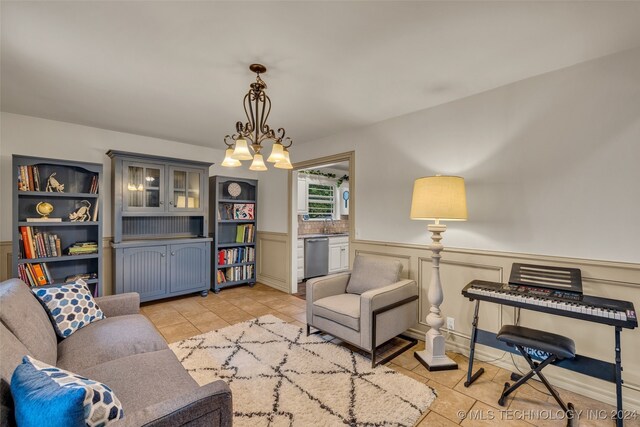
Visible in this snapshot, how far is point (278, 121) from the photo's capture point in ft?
11.1

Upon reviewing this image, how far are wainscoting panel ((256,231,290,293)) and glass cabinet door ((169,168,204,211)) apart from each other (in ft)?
4.05

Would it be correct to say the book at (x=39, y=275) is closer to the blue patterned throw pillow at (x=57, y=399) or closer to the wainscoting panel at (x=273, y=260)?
the wainscoting panel at (x=273, y=260)

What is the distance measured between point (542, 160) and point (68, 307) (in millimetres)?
3643

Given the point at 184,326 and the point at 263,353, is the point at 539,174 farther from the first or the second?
the point at 184,326

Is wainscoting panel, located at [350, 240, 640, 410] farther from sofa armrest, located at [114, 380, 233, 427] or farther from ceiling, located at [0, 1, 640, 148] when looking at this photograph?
sofa armrest, located at [114, 380, 233, 427]

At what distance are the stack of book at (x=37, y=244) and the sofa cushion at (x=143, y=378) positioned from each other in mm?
2450

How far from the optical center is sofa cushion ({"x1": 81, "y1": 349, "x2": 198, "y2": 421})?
1303mm

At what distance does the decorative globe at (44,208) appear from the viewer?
3242mm

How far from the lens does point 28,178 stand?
3.06m

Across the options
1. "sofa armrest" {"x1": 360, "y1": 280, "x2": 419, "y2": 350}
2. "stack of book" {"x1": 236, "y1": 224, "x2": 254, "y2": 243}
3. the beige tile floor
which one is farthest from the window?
"sofa armrest" {"x1": 360, "y1": 280, "x2": 419, "y2": 350}

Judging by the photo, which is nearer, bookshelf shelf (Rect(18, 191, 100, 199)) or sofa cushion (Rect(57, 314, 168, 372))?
sofa cushion (Rect(57, 314, 168, 372))

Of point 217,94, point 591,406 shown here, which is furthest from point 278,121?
point 591,406

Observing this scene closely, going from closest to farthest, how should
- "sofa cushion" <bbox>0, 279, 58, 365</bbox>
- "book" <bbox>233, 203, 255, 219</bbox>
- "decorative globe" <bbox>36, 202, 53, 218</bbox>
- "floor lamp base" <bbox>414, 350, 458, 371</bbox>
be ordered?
"sofa cushion" <bbox>0, 279, 58, 365</bbox> < "floor lamp base" <bbox>414, 350, 458, 371</bbox> < "decorative globe" <bbox>36, 202, 53, 218</bbox> < "book" <bbox>233, 203, 255, 219</bbox>

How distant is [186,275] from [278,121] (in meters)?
2.57
